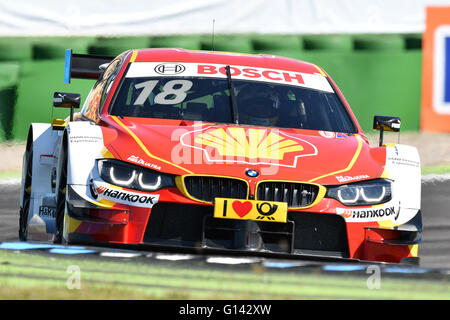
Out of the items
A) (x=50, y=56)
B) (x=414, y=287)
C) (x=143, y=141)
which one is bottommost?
(x=414, y=287)

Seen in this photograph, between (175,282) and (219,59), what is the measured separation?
274 centimetres

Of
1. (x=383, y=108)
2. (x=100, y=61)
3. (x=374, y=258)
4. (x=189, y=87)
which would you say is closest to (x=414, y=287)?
(x=374, y=258)

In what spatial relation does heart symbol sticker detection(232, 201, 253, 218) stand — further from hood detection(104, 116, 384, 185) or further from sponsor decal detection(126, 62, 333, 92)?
sponsor decal detection(126, 62, 333, 92)

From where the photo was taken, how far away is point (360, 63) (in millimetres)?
11953

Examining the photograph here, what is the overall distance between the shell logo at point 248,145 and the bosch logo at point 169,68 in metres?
1.08

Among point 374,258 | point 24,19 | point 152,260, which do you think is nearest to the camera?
point 152,260

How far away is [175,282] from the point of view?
15.0ft

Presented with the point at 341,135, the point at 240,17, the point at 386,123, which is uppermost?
the point at 240,17

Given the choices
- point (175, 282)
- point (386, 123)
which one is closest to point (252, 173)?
point (175, 282)

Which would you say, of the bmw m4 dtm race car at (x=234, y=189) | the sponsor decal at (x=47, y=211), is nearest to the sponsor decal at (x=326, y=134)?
the bmw m4 dtm race car at (x=234, y=189)

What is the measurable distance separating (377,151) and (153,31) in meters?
6.51

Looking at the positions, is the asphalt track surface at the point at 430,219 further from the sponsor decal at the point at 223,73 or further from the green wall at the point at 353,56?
the sponsor decal at the point at 223,73

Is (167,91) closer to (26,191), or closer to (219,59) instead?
(219,59)

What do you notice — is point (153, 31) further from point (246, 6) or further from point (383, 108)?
point (383, 108)
